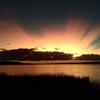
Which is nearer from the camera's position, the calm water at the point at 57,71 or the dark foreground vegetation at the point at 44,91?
the dark foreground vegetation at the point at 44,91

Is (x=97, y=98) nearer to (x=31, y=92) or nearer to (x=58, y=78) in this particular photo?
(x=31, y=92)

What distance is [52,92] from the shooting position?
20.9m

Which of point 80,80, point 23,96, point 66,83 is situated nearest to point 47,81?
point 66,83

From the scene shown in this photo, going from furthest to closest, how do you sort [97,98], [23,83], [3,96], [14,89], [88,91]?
[23,83]
[88,91]
[14,89]
[97,98]
[3,96]

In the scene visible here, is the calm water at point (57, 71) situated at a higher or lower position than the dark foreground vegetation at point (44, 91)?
higher

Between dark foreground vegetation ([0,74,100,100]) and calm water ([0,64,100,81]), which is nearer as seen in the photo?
dark foreground vegetation ([0,74,100,100])

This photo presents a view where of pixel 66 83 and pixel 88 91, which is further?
pixel 66 83

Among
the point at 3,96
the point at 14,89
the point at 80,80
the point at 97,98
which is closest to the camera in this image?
the point at 3,96

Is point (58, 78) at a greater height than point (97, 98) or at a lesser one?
greater

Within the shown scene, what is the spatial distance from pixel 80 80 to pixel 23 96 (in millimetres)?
9793

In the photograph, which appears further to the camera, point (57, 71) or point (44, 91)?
point (57, 71)

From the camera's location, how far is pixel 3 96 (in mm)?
18328

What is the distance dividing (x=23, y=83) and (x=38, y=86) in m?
1.90

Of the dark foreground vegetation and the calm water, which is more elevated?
the calm water
